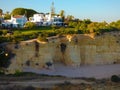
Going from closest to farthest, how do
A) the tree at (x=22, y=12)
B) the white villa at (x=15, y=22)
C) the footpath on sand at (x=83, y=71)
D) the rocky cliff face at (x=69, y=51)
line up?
1. the rocky cliff face at (x=69, y=51)
2. the footpath on sand at (x=83, y=71)
3. the white villa at (x=15, y=22)
4. the tree at (x=22, y=12)

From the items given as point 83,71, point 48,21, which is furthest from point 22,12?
point 83,71

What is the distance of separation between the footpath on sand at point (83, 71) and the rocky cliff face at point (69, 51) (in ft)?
1.97

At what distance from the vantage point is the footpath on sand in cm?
3338

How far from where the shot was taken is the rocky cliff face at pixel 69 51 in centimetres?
3309

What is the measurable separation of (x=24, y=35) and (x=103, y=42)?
8.25 meters

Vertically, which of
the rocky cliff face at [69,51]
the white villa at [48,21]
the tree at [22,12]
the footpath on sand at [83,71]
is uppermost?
the tree at [22,12]

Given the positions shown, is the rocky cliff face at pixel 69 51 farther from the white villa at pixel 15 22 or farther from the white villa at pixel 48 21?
the white villa at pixel 48 21

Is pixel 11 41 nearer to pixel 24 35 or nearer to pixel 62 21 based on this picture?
pixel 24 35

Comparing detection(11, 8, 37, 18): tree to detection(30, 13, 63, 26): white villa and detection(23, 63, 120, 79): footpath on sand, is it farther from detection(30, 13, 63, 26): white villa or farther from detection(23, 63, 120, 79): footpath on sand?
detection(23, 63, 120, 79): footpath on sand

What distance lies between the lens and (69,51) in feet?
120

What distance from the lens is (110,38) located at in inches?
1522

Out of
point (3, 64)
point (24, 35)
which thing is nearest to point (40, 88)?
point (3, 64)

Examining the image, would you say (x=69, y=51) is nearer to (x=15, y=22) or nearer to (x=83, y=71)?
(x=83, y=71)

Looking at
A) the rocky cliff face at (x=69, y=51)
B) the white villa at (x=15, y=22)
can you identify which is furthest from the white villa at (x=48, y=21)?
the rocky cliff face at (x=69, y=51)
